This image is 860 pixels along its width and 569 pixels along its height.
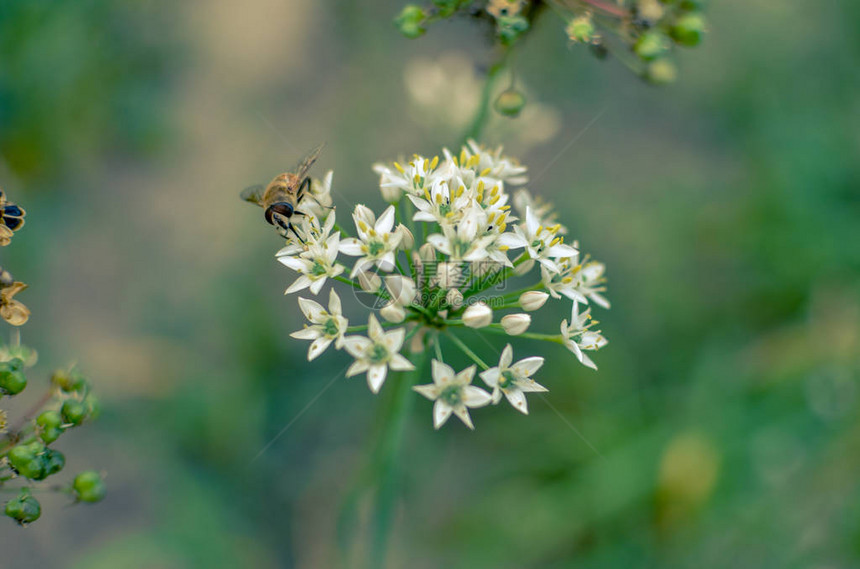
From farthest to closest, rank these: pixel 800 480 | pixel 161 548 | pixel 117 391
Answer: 1. pixel 117 391
2. pixel 800 480
3. pixel 161 548

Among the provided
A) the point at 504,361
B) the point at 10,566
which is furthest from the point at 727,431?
the point at 10,566

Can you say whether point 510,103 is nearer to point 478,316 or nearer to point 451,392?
point 478,316

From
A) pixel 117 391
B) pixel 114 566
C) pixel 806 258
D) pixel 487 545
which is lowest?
pixel 487 545

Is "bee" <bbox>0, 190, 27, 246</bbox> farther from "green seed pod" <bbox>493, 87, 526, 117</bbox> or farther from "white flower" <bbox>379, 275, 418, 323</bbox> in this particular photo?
"green seed pod" <bbox>493, 87, 526, 117</bbox>

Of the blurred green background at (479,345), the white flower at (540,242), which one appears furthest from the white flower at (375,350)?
the blurred green background at (479,345)

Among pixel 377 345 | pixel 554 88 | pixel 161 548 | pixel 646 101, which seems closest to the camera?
pixel 377 345

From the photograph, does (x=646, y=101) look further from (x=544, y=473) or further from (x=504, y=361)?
(x=504, y=361)

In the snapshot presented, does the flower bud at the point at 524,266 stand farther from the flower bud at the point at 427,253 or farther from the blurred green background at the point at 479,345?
the blurred green background at the point at 479,345
